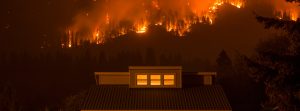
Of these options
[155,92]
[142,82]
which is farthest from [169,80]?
[142,82]

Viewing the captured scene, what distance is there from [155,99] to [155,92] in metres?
1.32

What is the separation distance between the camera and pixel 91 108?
105 ft

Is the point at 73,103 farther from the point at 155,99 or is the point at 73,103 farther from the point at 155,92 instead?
the point at 155,99

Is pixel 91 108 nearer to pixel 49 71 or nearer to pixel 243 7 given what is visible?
pixel 49 71

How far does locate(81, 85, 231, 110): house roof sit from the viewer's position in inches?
1264

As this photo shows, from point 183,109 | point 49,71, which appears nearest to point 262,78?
point 183,109

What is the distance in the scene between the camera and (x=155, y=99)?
33250 mm

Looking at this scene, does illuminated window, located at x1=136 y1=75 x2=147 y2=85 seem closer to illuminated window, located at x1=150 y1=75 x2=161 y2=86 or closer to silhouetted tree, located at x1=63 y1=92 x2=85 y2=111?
illuminated window, located at x1=150 y1=75 x2=161 y2=86

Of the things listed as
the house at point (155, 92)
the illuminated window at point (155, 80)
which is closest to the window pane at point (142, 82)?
the house at point (155, 92)

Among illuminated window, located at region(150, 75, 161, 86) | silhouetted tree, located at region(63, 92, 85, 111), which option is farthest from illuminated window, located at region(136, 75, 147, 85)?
silhouetted tree, located at region(63, 92, 85, 111)

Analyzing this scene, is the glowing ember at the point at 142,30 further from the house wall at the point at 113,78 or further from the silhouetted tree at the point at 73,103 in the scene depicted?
the house wall at the point at 113,78

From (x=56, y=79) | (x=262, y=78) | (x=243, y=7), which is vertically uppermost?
(x=243, y=7)

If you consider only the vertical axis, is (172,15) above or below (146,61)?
above

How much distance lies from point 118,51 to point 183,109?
102 meters
